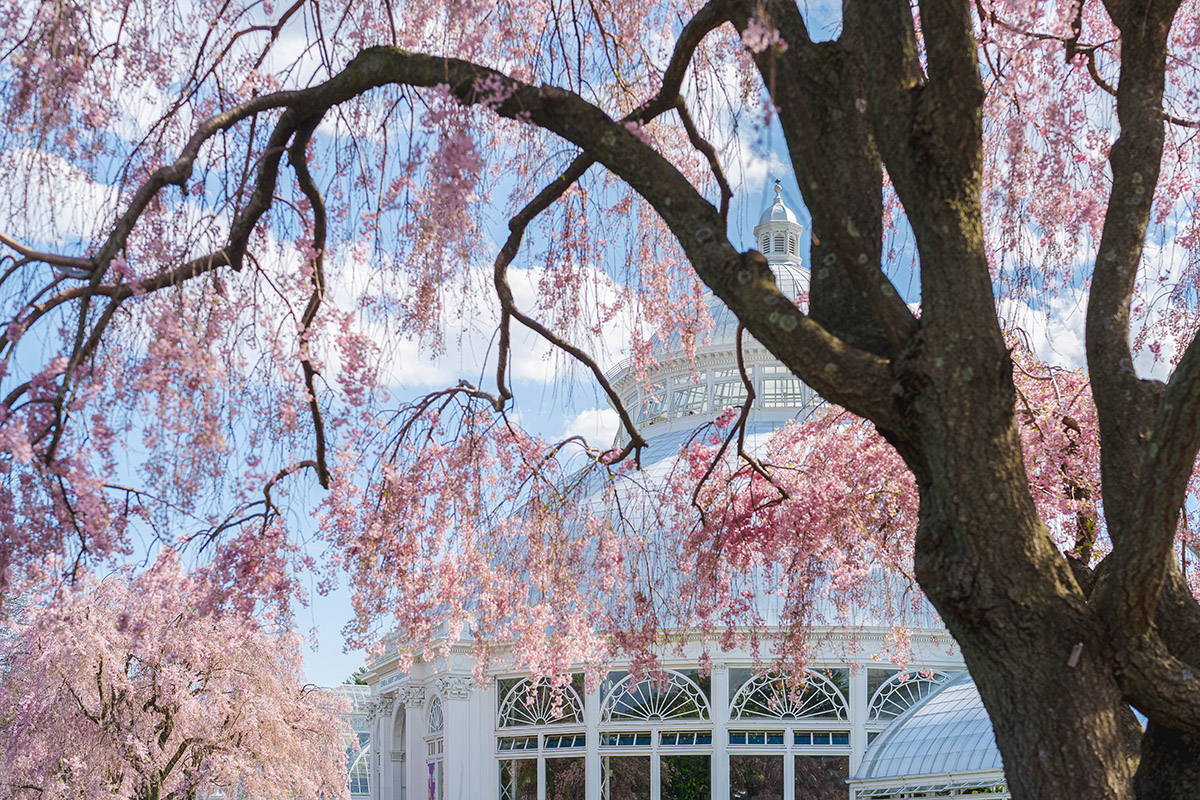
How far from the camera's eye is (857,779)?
2155 centimetres

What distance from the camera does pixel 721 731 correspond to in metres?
22.3

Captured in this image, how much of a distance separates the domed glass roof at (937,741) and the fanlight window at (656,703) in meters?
3.16

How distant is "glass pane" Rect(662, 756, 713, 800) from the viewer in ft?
72.7

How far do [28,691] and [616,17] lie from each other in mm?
13838

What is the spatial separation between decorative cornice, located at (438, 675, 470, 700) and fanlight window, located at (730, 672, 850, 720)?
19.9 ft

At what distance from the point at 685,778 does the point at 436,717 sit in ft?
22.8

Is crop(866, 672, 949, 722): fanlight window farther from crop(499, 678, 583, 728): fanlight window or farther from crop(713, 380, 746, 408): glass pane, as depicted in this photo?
crop(713, 380, 746, 408): glass pane

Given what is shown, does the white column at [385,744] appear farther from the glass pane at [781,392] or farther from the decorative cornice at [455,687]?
the glass pane at [781,392]

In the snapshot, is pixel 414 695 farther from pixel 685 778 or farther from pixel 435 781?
pixel 685 778

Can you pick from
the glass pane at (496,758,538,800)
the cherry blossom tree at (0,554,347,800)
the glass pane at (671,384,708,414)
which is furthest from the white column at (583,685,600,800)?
the glass pane at (671,384,708,414)

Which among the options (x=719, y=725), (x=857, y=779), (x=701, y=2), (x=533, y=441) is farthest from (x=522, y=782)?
(x=701, y=2)

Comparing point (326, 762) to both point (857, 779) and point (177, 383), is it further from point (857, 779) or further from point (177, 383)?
point (177, 383)

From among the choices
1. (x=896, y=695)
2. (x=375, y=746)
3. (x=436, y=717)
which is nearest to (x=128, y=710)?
(x=436, y=717)

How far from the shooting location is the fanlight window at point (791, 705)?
72.7ft
